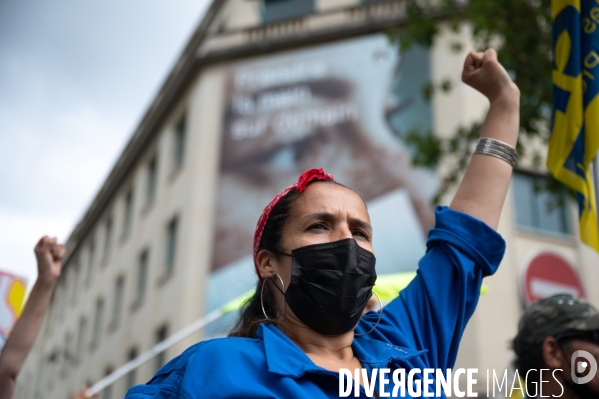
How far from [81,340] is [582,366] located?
25.5 metres

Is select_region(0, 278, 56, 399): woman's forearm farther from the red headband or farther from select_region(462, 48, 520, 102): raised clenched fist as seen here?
select_region(462, 48, 520, 102): raised clenched fist

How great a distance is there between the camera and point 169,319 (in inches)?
730

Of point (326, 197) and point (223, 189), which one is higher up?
point (223, 189)

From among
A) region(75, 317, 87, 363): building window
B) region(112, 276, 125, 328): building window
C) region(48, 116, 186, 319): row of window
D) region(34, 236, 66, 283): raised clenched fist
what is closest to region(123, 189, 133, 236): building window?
region(48, 116, 186, 319): row of window

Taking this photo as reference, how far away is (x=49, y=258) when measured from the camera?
3842mm

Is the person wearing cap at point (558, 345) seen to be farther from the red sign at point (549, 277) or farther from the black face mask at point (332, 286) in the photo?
the red sign at point (549, 277)

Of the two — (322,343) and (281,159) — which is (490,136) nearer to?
(322,343)

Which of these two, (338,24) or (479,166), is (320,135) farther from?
(479,166)

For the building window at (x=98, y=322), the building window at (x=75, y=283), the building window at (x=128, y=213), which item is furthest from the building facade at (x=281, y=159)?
the building window at (x=75, y=283)

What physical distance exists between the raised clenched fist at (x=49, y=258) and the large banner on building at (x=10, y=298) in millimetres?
3208

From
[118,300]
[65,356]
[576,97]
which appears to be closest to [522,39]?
[576,97]

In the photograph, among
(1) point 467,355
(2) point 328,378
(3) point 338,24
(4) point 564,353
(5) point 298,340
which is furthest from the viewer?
(3) point 338,24

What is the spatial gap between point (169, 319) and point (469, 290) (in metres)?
16.3

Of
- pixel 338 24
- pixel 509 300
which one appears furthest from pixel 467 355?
pixel 338 24
